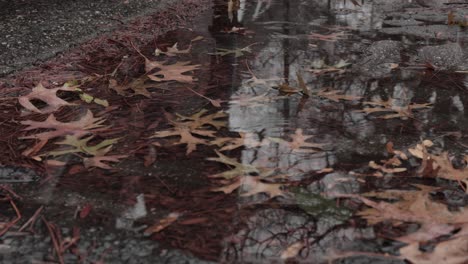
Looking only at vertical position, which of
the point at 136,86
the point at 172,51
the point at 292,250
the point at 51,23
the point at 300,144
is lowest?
the point at 292,250

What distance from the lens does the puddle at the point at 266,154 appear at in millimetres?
1527

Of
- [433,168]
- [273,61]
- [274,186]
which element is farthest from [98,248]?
[273,61]

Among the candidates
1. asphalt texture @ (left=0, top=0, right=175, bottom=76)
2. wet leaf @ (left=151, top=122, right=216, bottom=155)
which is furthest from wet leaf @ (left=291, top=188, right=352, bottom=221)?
asphalt texture @ (left=0, top=0, right=175, bottom=76)

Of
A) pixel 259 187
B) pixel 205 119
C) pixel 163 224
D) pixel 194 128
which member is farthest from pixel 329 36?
pixel 163 224

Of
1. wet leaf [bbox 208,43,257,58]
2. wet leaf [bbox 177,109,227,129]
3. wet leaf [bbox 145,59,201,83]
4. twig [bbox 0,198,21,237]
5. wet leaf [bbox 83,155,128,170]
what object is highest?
wet leaf [bbox 208,43,257,58]

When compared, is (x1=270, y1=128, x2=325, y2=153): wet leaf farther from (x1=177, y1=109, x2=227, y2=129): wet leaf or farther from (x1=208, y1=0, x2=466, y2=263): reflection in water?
(x1=177, y1=109, x2=227, y2=129): wet leaf

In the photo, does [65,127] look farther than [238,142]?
Yes

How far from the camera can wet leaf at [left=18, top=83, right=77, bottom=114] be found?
8.24ft

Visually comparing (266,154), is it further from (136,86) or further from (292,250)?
(136,86)

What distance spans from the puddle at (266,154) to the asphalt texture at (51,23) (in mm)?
598

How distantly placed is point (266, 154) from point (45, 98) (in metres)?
1.26

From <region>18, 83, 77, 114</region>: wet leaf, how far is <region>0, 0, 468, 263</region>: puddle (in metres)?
0.13

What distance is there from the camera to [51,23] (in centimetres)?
400

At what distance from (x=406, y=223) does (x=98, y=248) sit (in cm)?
93
